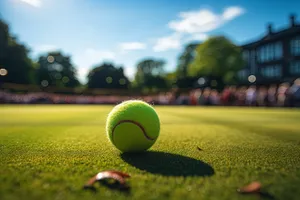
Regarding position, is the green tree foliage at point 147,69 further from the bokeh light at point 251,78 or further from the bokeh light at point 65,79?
the bokeh light at point 251,78

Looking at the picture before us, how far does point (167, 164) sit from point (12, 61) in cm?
6310

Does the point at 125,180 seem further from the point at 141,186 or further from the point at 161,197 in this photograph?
the point at 161,197

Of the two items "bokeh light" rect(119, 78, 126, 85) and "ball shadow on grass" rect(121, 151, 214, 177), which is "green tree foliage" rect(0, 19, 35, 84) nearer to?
"bokeh light" rect(119, 78, 126, 85)

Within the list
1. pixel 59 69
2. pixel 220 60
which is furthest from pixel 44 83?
pixel 220 60

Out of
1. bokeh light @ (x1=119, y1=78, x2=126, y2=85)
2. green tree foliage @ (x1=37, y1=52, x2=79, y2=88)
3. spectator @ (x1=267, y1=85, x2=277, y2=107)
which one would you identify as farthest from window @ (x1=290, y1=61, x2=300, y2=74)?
green tree foliage @ (x1=37, y1=52, x2=79, y2=88)

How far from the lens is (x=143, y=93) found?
48250 millimetres

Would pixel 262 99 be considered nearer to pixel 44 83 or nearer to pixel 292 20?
pixel 292 20

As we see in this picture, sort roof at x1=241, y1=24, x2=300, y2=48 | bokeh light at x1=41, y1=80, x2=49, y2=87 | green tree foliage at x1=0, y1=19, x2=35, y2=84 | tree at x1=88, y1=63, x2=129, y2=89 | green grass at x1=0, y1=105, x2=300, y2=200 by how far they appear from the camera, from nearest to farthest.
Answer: green grass at x1=0, y1=105, x2=300, y2=200
roof at x1=241, y1=24, x2=300, y2=48
green tree foliage at x1=0, y1=19, x2=35, y2=84
bokeh light at x1=41, y1=80, x2=49, y2=87
tree at x1=88, y1=63, x2=129, y2=89

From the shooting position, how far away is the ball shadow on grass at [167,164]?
85.0 inches

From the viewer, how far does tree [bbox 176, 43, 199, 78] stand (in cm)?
8338

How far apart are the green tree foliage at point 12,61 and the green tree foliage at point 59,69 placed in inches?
749

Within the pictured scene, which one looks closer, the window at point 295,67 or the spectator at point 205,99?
the spectator at point 205,99

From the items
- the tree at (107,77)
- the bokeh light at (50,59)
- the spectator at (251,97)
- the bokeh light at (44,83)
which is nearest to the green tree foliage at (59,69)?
the bokeh light at (50,59)

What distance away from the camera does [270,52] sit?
51.9m
